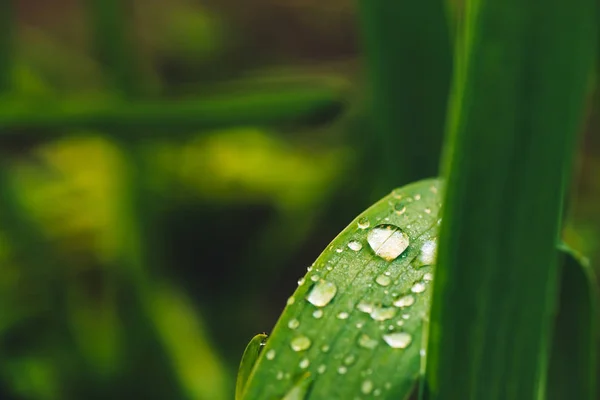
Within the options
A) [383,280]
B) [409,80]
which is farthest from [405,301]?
[409,80]

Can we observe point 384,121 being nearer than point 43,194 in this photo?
Yes

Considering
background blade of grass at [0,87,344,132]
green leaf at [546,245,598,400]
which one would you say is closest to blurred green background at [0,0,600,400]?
background blade of grass at [0,87,344,132]

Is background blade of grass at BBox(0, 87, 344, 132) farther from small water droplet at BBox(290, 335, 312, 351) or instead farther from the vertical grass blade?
small water droplet at BBox(290, 335, 312, 351)

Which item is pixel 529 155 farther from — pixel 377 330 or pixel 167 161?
pixel 167 161

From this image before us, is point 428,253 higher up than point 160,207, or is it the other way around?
point 428,253

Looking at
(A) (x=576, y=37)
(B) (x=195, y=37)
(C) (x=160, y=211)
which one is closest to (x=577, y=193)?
(C) (x=160, y=211)

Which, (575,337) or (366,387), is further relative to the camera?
(575,337)

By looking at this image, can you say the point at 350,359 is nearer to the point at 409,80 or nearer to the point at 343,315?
the point at 343,315
